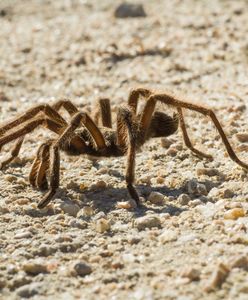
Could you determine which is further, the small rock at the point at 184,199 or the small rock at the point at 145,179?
the small rock at the point at 145,179

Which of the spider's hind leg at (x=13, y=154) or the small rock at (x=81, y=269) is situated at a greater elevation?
the spider's hind leg at (x=13, y=154)

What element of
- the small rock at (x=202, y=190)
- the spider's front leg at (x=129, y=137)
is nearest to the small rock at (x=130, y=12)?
the spider's front leg at (x=129, y=137)

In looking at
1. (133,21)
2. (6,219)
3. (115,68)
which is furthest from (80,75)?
(6,219)

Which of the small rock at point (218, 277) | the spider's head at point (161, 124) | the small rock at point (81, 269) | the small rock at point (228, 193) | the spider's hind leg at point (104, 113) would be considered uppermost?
the spider's hind leg at point (104, 113)

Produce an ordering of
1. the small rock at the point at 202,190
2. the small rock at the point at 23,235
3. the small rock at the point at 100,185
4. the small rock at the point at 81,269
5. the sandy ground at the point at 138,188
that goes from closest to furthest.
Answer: the sandy ground at the point at 138,188 → the small rock at the point at 81,269 → the small rock at the point at 23,235 → the small rock at the point at 202,190 → the small rock at the point at 100,185

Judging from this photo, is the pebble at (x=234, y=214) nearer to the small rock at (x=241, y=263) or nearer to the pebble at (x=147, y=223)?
the pebble at (x=147, y=223)
